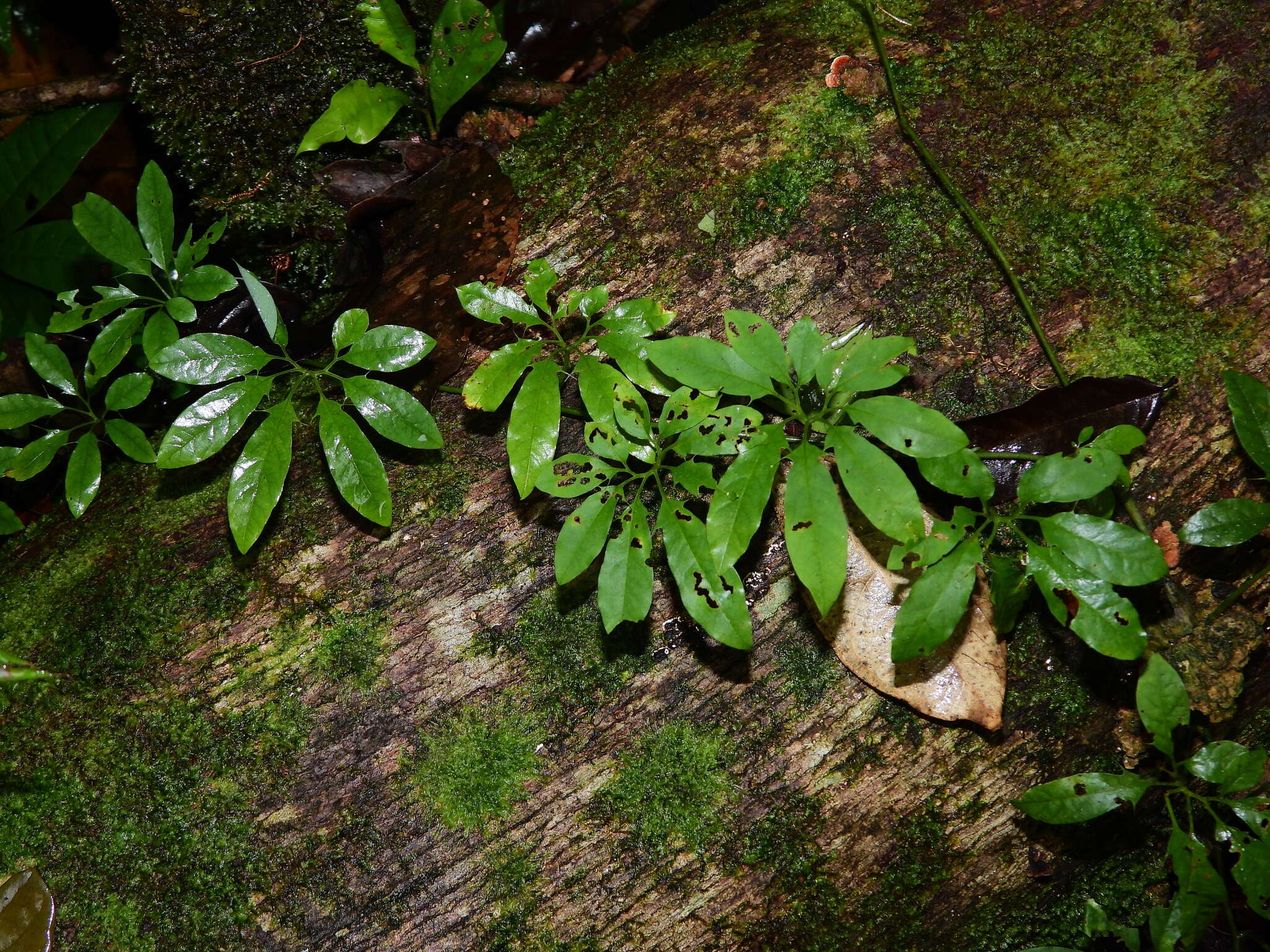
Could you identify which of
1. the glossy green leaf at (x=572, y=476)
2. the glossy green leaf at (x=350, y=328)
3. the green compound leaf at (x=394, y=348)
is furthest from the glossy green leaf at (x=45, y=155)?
the glossy green leaf at (x=572, y=476)

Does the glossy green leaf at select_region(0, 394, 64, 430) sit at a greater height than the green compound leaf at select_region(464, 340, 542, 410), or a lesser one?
greater

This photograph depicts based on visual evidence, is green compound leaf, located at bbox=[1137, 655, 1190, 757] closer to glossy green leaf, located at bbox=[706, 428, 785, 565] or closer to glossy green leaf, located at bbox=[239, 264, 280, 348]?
glossy green leaf, located at bbox=[706, 428, 785, 565]

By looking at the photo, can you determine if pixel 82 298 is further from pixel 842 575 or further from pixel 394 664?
pixel 842 575

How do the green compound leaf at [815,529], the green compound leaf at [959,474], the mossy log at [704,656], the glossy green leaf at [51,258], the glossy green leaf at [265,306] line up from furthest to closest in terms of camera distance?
the glossy green leaf at [51,258] → the glossy green leaf at [265,306] → the mossy log at [704,656] → the green compound leaf at [959,474] → the green compound leaf at [815,529]

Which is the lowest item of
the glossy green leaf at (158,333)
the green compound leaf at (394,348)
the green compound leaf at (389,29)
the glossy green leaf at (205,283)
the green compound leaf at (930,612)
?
the green compound leaf at (930,612)

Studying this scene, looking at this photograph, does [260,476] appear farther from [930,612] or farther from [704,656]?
[930,612]

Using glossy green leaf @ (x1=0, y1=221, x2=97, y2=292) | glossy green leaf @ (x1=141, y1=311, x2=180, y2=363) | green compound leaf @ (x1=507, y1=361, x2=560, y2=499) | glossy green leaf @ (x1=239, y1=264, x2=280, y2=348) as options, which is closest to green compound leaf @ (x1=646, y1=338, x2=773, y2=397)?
green compound leaf @ (x1=507, y1=361, x2=560, y2=499)

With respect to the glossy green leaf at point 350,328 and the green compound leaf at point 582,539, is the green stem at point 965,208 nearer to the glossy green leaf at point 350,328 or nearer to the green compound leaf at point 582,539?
the green compound leaf at point 582,539
